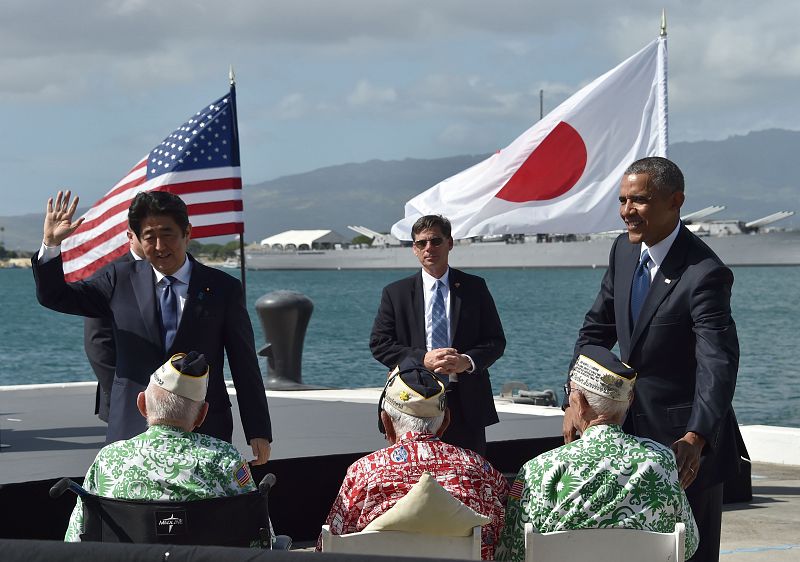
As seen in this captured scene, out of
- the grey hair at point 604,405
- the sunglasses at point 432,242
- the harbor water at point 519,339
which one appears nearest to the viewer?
the grey hair at point 604,405

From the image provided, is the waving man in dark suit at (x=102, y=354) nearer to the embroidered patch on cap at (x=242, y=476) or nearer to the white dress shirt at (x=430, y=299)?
the white dress shirt at (x=430, y=299)

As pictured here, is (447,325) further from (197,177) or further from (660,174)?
(197,177)

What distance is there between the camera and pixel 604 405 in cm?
351

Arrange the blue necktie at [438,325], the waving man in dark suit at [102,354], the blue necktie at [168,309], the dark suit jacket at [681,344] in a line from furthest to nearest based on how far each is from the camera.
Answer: the waving man in dark suit at [102,354], the blue necktie at [438,325], the blue necktie at [168,309], the dark suit jacket at [681,344]

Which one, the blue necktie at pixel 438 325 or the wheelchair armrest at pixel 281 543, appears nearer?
the wheelchair armrest at pixel 281 543

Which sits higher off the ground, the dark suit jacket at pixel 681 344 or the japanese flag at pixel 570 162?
the japanese flag at pixel 570 162

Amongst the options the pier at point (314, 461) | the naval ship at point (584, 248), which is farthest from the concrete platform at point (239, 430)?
the naval ship at point (584, 248)

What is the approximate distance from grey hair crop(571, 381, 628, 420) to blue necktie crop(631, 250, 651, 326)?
69cm

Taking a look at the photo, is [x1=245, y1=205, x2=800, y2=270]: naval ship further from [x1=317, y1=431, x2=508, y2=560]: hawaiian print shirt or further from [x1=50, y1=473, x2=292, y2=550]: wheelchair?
[x1=50, y1=473, x2=292, y2=550]: wheelchair

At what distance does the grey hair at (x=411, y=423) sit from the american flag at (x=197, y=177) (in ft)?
18.2

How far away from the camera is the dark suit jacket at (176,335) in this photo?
436 centimetres

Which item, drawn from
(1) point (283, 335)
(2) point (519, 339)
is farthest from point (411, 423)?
(2) point (519, 339)

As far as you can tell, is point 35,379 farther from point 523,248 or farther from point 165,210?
point 523,248

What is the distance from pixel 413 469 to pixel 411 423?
6.8 inches
